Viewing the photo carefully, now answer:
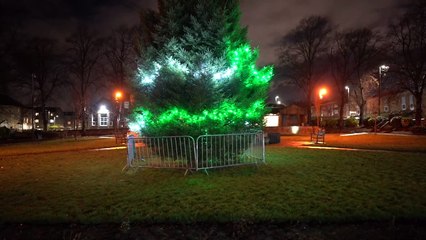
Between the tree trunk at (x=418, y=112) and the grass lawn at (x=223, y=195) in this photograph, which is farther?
the tree trunk at (x=418, y=112)

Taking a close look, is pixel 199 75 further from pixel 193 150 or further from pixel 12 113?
pixel 12 113

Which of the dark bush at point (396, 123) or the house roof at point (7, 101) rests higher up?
the house roof at point (7, 101)

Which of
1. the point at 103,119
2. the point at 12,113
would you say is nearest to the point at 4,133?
the point at 103,119

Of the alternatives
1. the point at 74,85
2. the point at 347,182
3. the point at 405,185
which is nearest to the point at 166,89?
the point at 347,182

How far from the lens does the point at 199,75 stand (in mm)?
10617

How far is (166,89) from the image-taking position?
1092 centimetres

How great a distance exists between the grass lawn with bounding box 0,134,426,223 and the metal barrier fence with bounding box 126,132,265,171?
432mm

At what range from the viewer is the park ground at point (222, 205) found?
197 inches

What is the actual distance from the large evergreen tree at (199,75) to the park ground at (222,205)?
6.94 ft

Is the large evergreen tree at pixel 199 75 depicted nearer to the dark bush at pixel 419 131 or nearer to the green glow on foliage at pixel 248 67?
the green glow on foliage at pixel 248 67

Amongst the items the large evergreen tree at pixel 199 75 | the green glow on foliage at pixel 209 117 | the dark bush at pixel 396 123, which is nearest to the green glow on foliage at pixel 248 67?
the large evergreen tree at pixel 199 75

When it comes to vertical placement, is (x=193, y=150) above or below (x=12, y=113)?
below

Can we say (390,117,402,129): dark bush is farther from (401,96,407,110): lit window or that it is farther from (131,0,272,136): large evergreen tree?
(131,0,272,136): large evergreen tree

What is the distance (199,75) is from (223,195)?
4.92 meters
